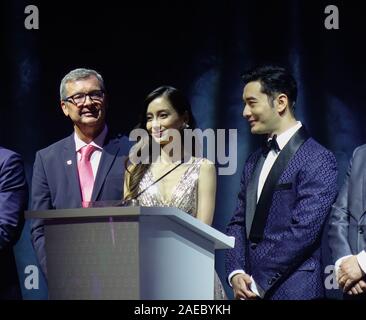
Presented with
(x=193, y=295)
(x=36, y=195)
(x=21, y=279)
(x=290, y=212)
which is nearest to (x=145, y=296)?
(x=193, y=295)

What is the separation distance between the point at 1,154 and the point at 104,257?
4.89ft

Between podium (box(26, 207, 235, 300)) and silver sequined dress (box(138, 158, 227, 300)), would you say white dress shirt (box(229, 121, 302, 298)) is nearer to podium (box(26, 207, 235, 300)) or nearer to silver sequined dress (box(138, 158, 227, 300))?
silver sequined dress (box(138, 158, 227, 300))

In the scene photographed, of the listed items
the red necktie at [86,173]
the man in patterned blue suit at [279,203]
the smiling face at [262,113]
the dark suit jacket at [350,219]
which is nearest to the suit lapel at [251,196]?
the man in patterned blue suit at [279,203]

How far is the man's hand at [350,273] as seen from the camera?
12.9ft

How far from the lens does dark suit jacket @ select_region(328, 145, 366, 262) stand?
4.04 metres

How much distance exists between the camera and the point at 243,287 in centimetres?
409

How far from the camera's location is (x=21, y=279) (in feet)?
16.6

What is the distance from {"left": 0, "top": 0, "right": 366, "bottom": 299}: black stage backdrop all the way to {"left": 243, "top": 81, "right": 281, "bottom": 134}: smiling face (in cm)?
50

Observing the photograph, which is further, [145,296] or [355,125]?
[355,125]

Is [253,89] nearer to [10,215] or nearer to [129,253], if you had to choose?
[10,215]

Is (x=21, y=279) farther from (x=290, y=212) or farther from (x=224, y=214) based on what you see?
(x=290, y=212)

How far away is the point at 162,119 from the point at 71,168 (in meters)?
0.60

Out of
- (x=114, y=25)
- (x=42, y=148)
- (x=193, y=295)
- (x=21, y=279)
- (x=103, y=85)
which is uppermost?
(x=114, y=25)

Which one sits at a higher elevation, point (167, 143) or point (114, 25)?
point (114, 25)
